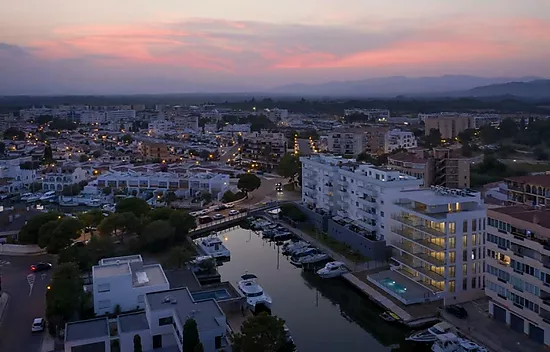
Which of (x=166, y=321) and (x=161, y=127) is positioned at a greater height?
(x=161, y=127)

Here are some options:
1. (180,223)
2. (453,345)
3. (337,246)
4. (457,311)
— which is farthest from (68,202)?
(453,345)

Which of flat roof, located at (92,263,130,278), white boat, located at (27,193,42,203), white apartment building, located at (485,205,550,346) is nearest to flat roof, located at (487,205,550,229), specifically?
white apartment building, located at (485,205,550,346)

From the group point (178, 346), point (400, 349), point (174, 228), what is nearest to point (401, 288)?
point (400, 349)

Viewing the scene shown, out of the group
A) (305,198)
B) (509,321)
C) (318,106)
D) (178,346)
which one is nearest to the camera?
(178,346)

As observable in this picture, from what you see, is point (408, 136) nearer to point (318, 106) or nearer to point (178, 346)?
point (178, 346)

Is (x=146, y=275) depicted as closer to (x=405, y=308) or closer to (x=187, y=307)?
(x=187, y=307)

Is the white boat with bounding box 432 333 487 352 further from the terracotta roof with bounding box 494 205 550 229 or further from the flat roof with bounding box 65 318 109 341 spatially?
the flat roof with bounding box 65 318 109 341
